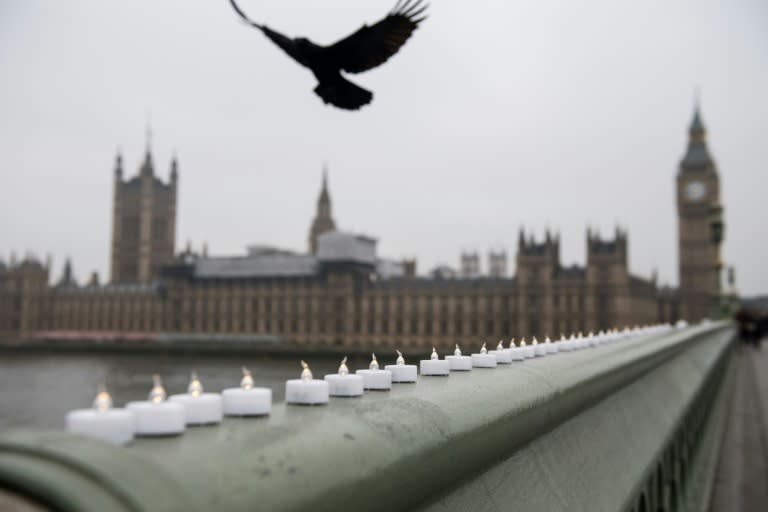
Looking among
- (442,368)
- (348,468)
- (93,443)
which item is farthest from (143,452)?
(442,368)

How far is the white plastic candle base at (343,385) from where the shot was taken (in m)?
1.54

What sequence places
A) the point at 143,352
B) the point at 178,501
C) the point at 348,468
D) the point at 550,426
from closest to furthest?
the point at 178,501 < the point at 348,468 < the point at 550,426 < the point at 143,352

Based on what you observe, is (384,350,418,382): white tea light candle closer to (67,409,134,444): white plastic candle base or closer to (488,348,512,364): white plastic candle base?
(488,348,512,364): white plastic candle base

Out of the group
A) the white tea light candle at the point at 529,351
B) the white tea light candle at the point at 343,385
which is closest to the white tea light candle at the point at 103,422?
the white tea light candle at the point at 343,385

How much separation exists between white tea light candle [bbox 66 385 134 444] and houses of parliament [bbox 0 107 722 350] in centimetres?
4947

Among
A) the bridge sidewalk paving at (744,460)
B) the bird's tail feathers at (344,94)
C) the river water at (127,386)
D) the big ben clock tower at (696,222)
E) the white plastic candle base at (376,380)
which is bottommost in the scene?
the bridge sidewalk paving at (744,460)

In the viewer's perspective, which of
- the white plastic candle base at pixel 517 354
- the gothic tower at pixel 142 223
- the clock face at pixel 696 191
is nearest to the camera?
the white plastic candle base at pixel 517 354

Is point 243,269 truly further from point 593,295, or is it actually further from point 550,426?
point 550,426

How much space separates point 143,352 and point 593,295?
127 feet

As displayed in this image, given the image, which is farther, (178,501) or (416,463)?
(416,463)

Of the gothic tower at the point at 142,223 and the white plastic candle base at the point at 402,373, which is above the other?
the gothic tower at the point at 142,223

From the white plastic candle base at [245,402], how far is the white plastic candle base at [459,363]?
3.95ft

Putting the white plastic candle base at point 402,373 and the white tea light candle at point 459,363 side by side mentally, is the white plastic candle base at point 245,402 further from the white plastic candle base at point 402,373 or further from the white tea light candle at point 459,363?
the white tea light candle at point 459,363

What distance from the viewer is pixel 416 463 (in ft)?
4.34
